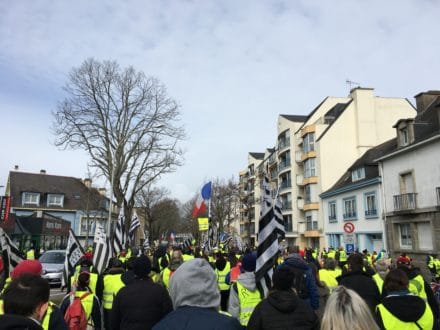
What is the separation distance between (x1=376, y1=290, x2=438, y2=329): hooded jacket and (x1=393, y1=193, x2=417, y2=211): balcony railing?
24.3 meters

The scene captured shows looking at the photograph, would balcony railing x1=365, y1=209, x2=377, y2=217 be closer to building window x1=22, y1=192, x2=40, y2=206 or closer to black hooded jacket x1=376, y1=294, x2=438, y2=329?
black hooded jacket x1=376, y1=294, x2=438, y2=329

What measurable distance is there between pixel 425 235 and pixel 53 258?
21863mm

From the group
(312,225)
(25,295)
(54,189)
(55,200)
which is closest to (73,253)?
(25,295)

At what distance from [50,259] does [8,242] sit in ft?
45.5

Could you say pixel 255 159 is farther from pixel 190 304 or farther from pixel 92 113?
pixel 190 304

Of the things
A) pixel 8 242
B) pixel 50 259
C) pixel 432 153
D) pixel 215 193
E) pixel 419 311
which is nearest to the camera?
pixel 419 311

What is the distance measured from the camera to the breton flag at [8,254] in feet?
25.1

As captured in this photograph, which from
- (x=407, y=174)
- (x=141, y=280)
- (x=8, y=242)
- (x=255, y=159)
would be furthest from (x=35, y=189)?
(x=141, y=280)

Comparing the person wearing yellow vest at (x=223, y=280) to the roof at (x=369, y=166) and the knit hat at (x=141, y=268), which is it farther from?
the roof at (x=369, y=166)

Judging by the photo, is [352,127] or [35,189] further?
[35,189]

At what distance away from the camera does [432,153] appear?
24.8m

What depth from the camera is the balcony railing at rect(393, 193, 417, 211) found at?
2628cm

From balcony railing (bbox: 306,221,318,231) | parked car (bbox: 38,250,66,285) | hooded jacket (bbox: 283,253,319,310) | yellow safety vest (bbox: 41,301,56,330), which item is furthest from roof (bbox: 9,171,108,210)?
yellow safety vest (bbox: 41,301,56,330)

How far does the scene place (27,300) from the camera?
9.73 feet
